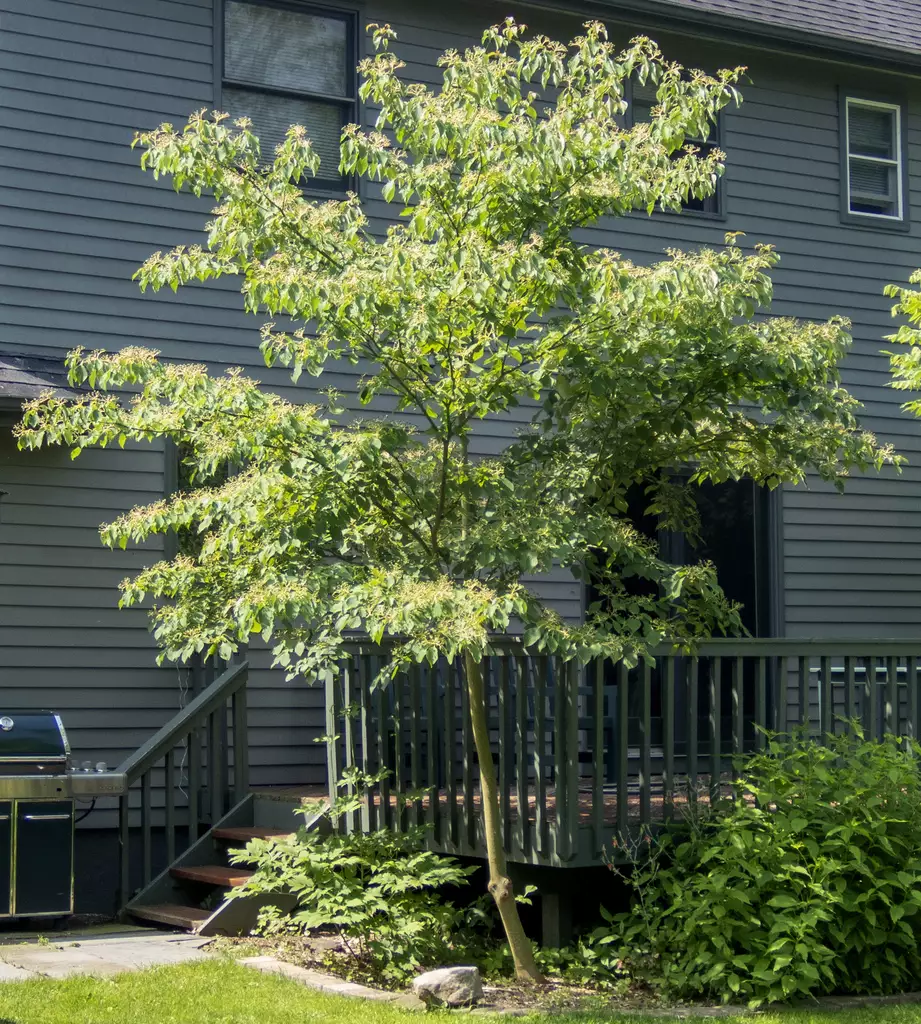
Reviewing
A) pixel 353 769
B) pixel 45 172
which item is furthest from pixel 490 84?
pixel 45 172

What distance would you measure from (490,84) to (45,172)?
429cm

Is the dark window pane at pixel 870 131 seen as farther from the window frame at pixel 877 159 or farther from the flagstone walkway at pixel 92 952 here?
the flagstone walkway at pixel 92 952

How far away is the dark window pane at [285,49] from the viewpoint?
421 inches

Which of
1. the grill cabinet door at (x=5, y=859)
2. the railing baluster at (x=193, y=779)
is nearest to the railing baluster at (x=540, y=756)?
Answer: the railing baluster at (x=193, y=779)

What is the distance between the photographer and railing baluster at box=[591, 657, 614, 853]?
23.2 ft

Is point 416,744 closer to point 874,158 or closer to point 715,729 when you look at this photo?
point 715,729

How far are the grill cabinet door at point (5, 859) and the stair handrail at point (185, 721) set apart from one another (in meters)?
0.74

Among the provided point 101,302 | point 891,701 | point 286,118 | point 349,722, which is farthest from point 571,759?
point 286,118

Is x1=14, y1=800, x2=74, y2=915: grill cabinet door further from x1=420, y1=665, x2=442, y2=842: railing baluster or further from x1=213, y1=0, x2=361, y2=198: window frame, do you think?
x1=213, y1=0, x2=361, y2=198: window frame

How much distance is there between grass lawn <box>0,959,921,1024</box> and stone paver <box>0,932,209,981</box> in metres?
0.29

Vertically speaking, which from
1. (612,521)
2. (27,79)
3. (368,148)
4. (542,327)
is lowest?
(612,521)

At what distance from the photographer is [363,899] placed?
6988mm

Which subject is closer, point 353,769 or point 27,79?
point 353,769

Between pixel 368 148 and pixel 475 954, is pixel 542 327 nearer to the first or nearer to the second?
pixel 368 148
